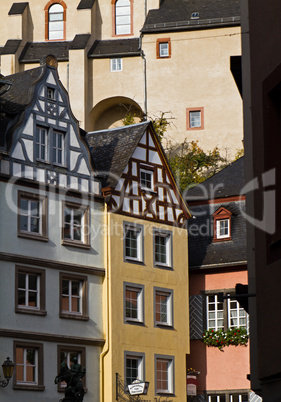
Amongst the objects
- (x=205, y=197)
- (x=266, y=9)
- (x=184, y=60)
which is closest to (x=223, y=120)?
(x=184, y=60)

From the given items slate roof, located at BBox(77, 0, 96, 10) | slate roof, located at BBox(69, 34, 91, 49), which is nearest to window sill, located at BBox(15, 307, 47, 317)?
slate roof, located at BBox(69, 34, 91, 49)

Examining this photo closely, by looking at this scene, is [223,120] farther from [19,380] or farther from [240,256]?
[19,380]

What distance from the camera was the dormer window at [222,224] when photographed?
3766 centimetres

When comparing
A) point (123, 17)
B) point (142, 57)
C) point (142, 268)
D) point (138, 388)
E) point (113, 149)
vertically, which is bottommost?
point (138, 388)

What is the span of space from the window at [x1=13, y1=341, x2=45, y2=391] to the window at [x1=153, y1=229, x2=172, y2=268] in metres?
6.23

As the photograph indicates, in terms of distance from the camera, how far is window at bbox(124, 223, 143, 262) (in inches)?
1382

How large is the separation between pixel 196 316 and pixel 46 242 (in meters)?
7.01

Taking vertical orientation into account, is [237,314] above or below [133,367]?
above

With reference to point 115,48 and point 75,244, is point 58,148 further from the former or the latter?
point 115,48

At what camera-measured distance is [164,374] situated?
35.4m

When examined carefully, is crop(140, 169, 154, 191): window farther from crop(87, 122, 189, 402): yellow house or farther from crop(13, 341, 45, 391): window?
crop(13, 341, 45, 391): window

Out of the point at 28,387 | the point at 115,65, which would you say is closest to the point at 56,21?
the point at 115,65

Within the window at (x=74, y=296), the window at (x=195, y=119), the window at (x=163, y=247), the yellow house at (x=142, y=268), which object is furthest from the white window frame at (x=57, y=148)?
the window at (x=195, y=119)

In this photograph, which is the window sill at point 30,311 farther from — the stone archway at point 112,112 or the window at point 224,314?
the stone archway at point 112,112
